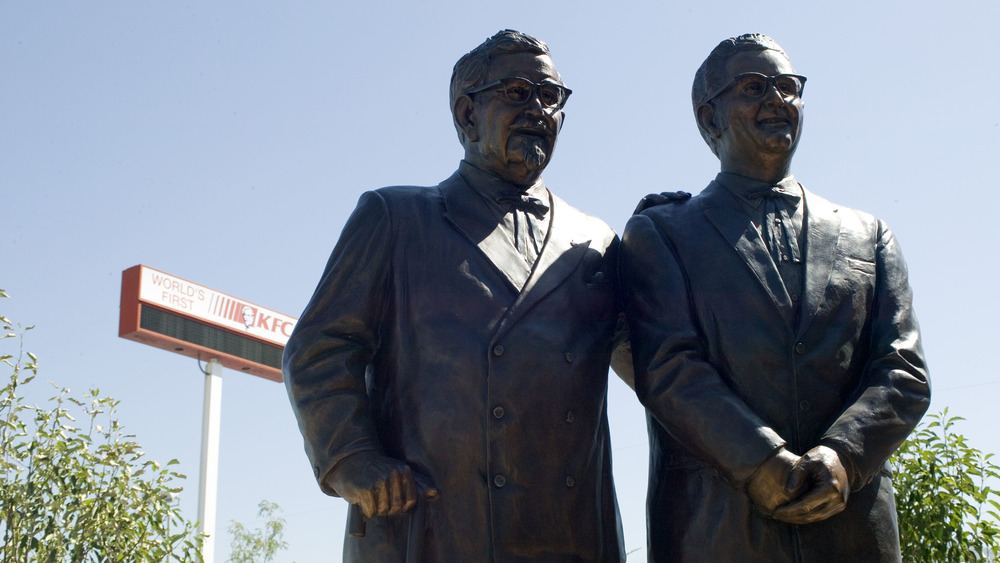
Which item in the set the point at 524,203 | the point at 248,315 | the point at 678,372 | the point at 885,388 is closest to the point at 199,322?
the point at 248,315

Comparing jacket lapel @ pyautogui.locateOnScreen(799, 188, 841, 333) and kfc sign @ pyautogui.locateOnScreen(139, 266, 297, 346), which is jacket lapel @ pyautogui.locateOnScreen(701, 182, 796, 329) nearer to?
jacket lapel @ pyautogui.locateOnScreen(799, 188, 841, 333)

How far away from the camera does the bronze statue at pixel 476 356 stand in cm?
403

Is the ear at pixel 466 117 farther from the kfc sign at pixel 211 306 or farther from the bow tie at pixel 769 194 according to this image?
the kfc sign at pixel 211 306

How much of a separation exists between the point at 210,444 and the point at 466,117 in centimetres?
2295

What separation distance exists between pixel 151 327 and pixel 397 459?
20459mm

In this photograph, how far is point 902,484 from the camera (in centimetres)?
687

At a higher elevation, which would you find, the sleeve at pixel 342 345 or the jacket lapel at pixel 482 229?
the jacket lapel at pixel 482 229

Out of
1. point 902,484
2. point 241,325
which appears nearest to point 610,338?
point 902,484

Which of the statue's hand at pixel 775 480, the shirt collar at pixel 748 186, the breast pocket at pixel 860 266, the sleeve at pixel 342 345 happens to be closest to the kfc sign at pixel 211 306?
the sleeve at pixel 342 345

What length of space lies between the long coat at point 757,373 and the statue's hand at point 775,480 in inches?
1.3

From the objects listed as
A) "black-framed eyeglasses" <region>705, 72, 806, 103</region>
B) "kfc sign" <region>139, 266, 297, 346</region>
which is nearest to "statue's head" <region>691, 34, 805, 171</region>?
"black-framed eyeglasses" <region>705, 72, 806, 103</region>

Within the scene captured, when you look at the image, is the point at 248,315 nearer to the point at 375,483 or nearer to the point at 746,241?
the point at 746,241

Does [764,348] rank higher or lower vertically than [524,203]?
lower

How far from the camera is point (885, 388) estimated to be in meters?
4.05
